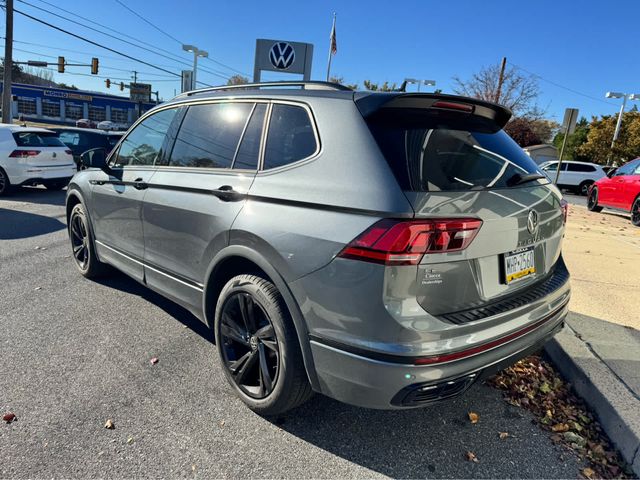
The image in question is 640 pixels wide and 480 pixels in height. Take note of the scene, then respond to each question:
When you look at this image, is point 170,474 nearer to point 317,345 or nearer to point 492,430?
point 317,345

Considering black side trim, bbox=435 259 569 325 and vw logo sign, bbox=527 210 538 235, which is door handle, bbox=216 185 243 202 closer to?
black side trim, bbox=435 259 569 325

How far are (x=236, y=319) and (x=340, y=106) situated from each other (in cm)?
142

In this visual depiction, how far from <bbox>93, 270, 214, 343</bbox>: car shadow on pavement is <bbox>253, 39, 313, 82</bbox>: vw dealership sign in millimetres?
A: 8125

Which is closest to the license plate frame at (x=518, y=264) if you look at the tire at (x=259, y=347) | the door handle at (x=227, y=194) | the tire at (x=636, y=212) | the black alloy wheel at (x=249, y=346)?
the tire at (x=259, y=347)

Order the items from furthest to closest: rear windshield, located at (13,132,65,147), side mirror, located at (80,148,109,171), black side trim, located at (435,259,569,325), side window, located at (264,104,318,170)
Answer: rear windshield, located at (13,132,65,147)
side mirror, located at (80,148,109,171)
side window, located at (264,104,318,170)
black side trim, located at (435,259,569,325)

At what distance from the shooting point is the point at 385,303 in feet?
6.07

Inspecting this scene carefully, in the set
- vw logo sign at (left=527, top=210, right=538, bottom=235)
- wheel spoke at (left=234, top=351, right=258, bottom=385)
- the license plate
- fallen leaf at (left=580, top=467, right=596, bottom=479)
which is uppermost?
vw logo sign at (left=527, top=210, right=538, bottom=235)

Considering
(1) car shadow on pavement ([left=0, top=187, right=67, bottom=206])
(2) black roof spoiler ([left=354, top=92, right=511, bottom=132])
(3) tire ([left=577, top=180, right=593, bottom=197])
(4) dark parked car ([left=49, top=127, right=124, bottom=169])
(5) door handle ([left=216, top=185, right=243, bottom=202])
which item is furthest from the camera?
(3) tire ([left=577, top=180, right=593, bottom=197])

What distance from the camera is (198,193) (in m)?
2.89

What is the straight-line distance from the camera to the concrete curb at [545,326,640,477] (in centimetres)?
232

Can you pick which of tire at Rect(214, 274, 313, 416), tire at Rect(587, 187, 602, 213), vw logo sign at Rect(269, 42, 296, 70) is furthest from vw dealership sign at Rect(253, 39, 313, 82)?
tire at Rect(214, 274, 313, 416)

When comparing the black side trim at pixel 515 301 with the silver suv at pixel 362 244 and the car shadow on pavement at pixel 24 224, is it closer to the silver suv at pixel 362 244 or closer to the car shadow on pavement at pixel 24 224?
the silver suv at pixel 362 244

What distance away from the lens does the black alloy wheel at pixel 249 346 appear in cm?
246

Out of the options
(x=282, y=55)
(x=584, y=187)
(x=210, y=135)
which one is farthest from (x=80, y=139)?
(x=584, y=187)
